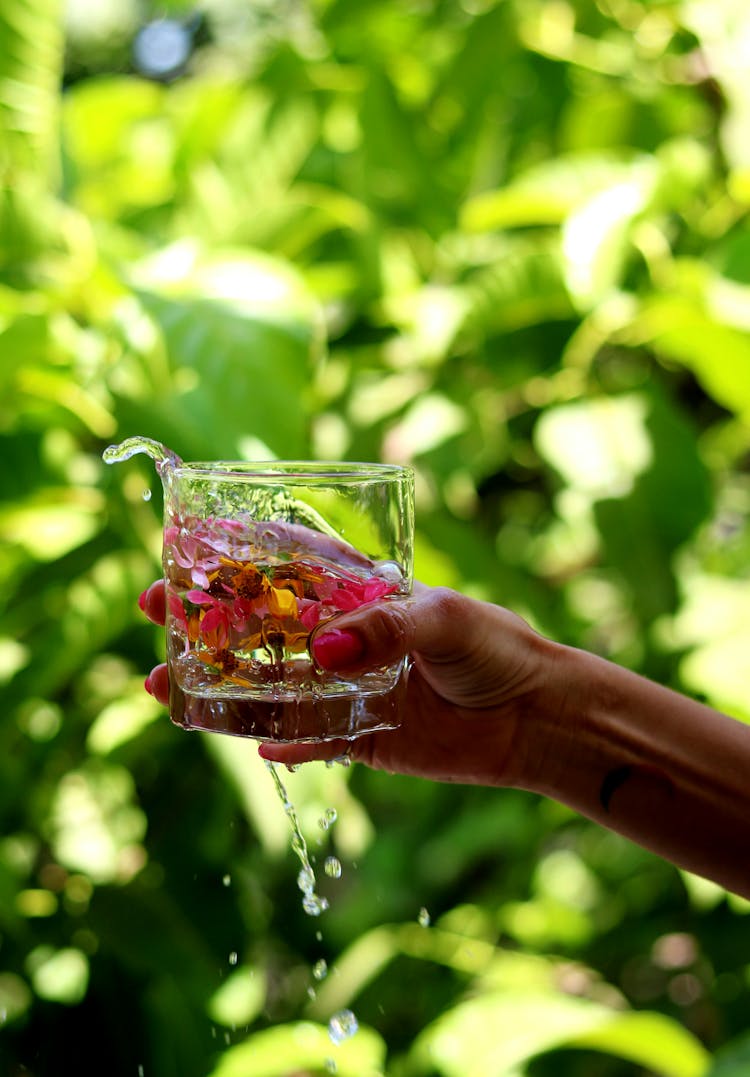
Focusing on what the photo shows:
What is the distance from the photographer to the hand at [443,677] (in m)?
0.47

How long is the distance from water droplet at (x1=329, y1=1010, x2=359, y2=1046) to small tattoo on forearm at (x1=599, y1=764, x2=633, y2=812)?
0.37m

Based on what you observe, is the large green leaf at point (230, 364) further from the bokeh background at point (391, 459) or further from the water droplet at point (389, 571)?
the water droplet at point (389, 571)

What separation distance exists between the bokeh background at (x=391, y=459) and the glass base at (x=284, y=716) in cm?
24

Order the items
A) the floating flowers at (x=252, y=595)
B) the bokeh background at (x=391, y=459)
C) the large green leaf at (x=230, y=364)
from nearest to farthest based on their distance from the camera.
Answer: the floating flowers at (x=252, y=595), the large green leaf at (x=230, y=364), the bokeh background at (x=391, y=459)

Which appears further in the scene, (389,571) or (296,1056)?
(296,1056)

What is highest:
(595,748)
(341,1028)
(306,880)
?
(595,748)

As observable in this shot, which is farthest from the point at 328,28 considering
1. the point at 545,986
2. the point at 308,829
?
the point at 545,986

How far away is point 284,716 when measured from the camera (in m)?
0.47

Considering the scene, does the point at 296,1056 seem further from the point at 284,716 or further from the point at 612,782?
the point at 284,716

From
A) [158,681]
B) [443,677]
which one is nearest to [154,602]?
[158,681]

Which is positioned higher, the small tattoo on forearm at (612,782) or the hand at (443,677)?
the hand at (443,677)

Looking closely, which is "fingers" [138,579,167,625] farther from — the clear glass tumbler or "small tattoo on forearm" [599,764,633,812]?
"small tattoo on forearm" [599,764,633,812]

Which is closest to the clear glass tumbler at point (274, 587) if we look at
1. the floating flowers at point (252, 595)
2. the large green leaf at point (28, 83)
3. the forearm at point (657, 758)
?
the floating flowers at point (252, 595)

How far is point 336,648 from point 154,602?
0.52 ft
